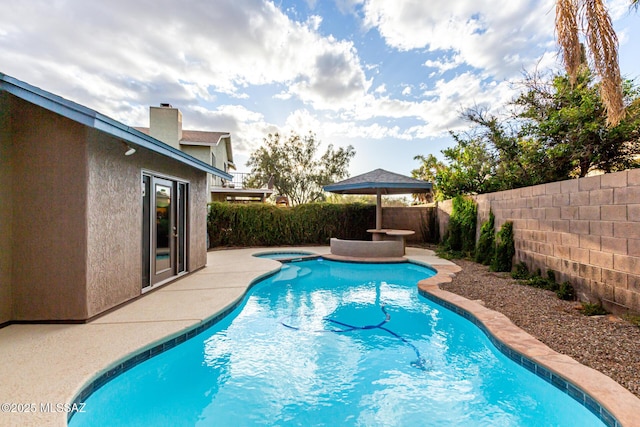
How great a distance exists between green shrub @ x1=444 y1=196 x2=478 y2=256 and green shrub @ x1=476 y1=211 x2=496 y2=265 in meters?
1.03

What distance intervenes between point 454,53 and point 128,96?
1730 centimetres

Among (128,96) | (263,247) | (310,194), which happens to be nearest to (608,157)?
(263,247)

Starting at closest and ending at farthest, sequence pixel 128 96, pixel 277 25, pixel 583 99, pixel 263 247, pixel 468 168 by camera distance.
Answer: pixel 583 99 < pixel 277 25 < pixel 468 168 < pixel 263 247 < pixel 128 96

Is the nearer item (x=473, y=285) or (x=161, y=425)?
(x=161, y=425)

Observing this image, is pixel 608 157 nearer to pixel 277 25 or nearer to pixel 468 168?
pixel 468 168

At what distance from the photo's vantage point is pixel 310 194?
31.3 metres

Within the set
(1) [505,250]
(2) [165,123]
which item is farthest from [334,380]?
(2) [165,123]

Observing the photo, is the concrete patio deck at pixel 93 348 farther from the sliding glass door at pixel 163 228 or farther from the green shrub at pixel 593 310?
the green shrub at pixel 593 310

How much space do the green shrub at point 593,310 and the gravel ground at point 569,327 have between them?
111 mm

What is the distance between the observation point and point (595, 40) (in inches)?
192

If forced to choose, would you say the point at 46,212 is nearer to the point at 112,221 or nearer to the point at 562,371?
the point at 112,221

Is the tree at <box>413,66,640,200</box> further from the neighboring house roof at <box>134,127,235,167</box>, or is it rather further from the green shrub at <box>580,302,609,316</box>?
the neighboring house roof at <box>134,127,235,167</box>

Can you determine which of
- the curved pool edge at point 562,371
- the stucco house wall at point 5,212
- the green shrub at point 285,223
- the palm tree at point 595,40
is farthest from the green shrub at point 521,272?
the stucco house wall at point 5,212

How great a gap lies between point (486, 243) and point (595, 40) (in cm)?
638
